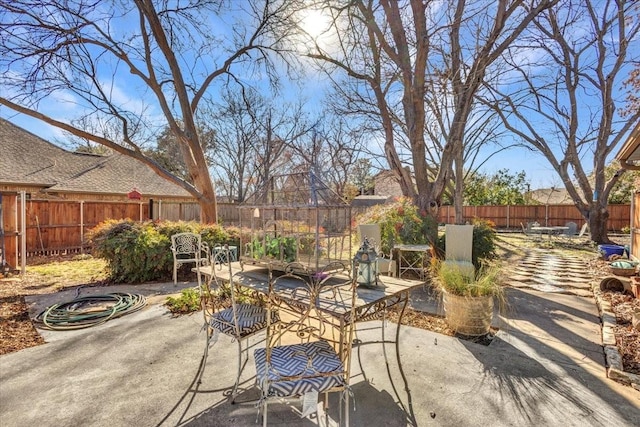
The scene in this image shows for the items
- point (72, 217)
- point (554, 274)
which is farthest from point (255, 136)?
point (554, 274)

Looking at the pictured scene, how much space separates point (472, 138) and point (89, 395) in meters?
13.5

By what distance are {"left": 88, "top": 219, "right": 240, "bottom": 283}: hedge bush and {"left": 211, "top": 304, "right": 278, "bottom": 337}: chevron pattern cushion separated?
3.81 m

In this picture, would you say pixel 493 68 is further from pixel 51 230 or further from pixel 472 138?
pixel 51 230

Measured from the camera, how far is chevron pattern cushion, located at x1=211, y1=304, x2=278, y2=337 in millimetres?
2361

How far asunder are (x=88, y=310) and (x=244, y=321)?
9.49 ft

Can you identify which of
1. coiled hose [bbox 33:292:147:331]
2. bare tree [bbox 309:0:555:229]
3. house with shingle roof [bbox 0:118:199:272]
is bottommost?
coiled hose [bbox 33:292:147:331]

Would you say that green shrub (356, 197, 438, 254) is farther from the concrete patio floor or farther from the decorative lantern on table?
the decorative lantern on table

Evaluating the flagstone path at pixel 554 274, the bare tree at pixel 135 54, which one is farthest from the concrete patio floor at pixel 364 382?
the bare tree at pixel 135 54

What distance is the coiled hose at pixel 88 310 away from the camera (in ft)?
12.0

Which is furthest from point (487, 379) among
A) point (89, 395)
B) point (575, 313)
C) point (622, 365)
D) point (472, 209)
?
point (472, 209)

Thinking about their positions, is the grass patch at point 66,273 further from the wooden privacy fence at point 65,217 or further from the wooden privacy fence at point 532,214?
the wooden privacy fence at point 532,214

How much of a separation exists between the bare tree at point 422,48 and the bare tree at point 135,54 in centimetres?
137

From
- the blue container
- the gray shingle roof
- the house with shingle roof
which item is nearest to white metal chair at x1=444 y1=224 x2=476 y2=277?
the blue container

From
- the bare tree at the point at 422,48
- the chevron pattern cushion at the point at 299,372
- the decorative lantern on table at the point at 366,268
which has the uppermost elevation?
the bare tree at the point at 422,48
